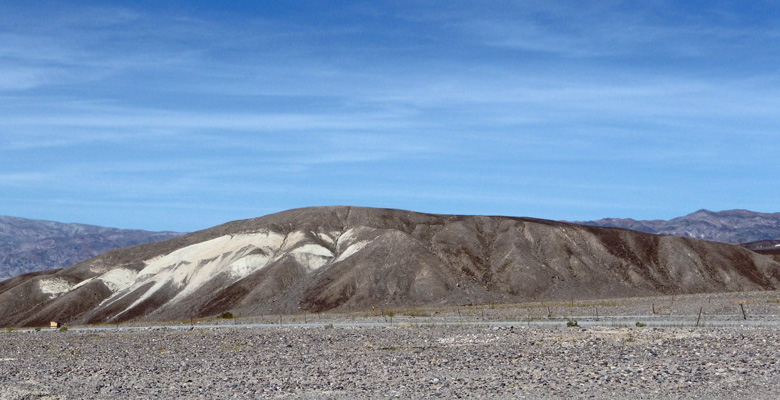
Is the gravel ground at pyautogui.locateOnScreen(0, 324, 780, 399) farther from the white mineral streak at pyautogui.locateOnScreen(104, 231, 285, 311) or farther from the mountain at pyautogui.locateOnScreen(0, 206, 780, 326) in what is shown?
the white mineral streak at pyautogui.locateOnScreen(104, 231, 285, 311)

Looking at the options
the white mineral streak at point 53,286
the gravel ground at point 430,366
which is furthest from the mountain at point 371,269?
the gravel ground at point 430,366

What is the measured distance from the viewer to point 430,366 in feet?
101

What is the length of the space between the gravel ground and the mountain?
188ft

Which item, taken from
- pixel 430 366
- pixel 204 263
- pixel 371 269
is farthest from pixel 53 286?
pixel 430 366

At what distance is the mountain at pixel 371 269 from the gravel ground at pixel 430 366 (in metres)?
57.2

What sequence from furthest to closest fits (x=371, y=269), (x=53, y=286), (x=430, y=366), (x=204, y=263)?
(x=53, y=286) < (x=204, y=263) < (x=371, y=269) < (x=430, y=366)

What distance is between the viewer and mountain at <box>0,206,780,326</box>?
10650 cm

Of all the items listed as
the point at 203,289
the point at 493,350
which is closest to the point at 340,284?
the point at 203,289

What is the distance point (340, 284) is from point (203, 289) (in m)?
20.7

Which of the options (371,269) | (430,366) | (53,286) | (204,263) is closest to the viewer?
(430,366)

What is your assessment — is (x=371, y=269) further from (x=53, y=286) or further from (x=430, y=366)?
(x=430, y=366)

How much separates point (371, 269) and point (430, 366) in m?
80.0

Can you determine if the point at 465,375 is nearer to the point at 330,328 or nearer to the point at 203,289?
the point at 330,328

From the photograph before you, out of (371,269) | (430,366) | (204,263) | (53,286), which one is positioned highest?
(204,263)
